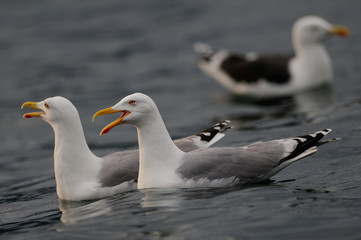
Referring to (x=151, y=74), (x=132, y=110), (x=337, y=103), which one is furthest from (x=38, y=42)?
(x=132, y=110)

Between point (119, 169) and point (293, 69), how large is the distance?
26.6 ft

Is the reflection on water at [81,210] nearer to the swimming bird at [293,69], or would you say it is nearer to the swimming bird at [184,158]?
the swimming bird at [184,158]

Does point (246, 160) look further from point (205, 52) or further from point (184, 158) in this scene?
point (205, 52)

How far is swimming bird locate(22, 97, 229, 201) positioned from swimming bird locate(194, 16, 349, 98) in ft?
24.7

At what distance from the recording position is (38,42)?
22.5 metres

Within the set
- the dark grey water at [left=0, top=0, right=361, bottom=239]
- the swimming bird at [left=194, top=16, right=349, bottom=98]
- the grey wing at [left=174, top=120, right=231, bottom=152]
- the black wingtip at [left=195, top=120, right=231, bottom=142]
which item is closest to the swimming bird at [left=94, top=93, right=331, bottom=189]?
the dark grey water at [left=0, top=0, right=361, bottom=239]

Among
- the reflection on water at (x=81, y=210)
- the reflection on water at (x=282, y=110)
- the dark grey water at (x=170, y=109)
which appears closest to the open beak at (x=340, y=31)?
the dark grey water at (x=170, y=109)

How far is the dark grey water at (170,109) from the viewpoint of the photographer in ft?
23.5

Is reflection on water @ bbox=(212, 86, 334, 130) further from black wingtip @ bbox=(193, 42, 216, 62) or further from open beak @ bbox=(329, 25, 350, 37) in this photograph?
black wingtip @ bbox=(193, 42, 216, 62)

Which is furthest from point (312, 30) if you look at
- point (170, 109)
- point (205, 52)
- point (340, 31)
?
point (170, 109)

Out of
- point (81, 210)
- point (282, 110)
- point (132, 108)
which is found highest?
point (132, 108)

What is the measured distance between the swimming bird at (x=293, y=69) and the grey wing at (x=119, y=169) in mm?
7390

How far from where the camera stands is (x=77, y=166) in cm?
872

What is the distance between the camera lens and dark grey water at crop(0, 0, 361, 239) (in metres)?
7.18
